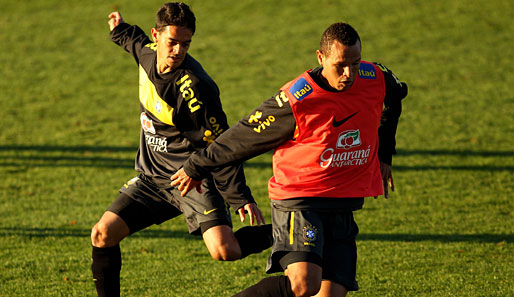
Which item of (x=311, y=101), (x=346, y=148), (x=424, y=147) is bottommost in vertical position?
(x=424, y=147)

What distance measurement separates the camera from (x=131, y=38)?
5500 millimetres

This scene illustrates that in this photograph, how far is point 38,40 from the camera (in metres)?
16.3

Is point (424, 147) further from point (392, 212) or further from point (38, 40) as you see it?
point (38, 40)

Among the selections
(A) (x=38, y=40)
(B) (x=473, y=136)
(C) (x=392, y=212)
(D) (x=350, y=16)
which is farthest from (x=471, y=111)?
(A) (x=38, y=40)

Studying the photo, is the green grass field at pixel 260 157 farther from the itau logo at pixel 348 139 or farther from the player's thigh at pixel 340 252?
the itau logo at pixel 348 139

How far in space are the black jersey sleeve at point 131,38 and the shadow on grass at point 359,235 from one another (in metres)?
2.29

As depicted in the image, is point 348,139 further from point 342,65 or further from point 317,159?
point 342,65

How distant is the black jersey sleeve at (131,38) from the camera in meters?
5.40

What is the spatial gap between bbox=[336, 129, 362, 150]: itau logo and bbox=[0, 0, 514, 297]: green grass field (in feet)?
5.96

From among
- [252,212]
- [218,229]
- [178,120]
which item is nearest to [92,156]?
[178,120]

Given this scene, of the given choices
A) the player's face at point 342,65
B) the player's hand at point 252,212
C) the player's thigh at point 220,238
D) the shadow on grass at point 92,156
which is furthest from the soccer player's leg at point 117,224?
the shadow on grass at point 92,156

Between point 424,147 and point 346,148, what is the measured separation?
6418 mm

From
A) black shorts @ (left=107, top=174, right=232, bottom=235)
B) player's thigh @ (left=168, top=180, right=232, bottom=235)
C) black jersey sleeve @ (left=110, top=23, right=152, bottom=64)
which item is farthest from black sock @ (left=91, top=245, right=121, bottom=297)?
black jersey sleeve @ (left=110, top=23, right=152, bottom=64)

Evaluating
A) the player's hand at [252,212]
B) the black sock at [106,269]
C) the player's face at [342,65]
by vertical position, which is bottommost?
the black sock at [106,269]
